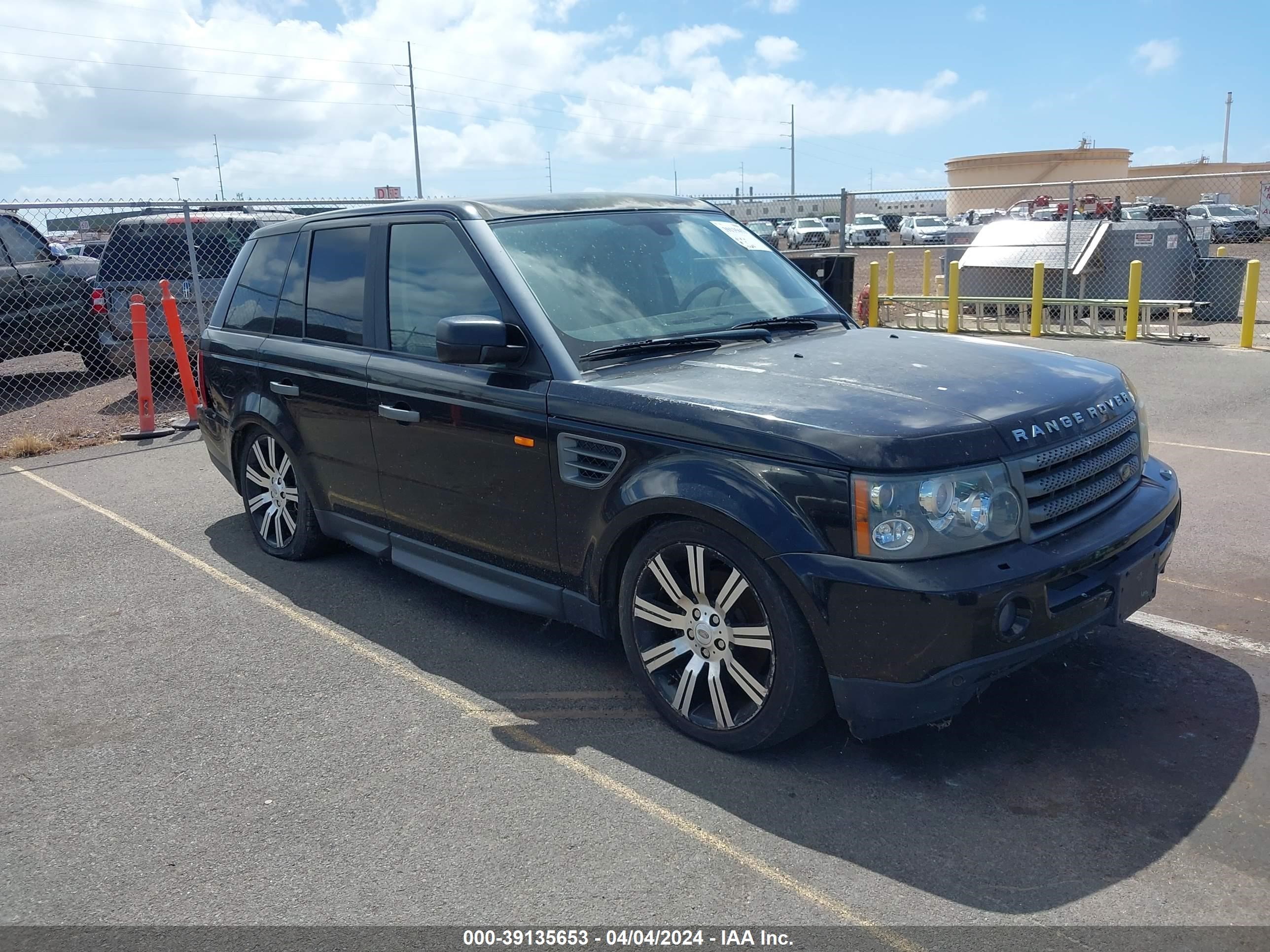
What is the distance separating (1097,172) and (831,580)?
78.1 meters

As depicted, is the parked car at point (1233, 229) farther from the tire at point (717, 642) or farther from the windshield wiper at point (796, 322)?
the tire at point (717, 642)

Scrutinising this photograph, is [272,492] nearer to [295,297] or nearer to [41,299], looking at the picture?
[295,297]

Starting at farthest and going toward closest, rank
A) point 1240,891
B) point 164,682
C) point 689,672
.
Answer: point 164,682 < point 689,672 < point 1240,891

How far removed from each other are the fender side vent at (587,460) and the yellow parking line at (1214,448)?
565 cm

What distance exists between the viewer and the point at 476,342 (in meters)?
3.95

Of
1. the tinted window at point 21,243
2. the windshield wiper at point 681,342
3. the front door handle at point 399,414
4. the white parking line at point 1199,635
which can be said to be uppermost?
the tinted window at point 21,243

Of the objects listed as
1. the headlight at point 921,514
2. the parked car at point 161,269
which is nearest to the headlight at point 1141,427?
the headlight at point 921,514

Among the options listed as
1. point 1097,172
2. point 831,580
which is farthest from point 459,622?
point 1097,172

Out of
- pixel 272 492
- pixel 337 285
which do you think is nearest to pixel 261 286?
pixel 337 285

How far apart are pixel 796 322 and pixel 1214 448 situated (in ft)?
15.7

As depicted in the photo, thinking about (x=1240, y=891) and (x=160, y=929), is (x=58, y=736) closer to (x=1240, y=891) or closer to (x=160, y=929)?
(x=160, y=929)

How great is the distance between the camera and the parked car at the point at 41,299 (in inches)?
490

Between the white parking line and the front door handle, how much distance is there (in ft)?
9.74

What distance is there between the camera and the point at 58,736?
4.11m
